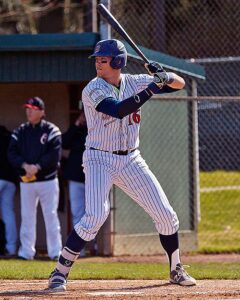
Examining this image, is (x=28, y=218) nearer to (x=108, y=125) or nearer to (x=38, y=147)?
(x=38, y=147)

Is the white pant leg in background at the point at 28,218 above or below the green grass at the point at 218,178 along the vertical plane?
Result: below

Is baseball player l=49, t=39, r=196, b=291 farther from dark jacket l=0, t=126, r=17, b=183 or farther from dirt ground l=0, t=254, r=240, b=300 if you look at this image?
dark jacket l=0, t=126, r=17, b=183

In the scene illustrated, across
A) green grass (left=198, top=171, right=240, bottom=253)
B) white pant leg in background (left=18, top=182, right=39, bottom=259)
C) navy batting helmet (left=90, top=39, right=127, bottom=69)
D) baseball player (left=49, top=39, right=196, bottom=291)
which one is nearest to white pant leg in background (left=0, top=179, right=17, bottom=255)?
white pant leg in background (left=18, top=182, right=39, bottom=259)

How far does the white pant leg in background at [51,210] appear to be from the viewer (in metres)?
10.9

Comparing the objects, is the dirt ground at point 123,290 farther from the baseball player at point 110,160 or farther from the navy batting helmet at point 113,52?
the navy batting helmet at point 113,52

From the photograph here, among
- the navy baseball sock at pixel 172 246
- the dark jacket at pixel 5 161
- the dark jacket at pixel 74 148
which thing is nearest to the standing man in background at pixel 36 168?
the dark jacket at pixel 74 148

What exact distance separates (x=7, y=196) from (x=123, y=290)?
506 cm

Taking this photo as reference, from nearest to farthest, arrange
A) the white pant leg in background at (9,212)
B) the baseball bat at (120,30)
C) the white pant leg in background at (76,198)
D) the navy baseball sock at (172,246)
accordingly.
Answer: the navy baseball sock at (172,246) < the baseball bat at (120,30) < the white pant leg in background at (76,198) < the white pant leg in background at (9,212)

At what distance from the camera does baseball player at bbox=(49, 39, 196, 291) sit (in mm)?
6746

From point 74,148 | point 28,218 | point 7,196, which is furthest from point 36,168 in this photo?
point 7,196

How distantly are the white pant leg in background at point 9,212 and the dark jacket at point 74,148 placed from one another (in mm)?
781

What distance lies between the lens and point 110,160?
6.83m

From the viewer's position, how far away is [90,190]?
6762 mm

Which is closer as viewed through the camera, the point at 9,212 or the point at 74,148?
the point at 74,148
